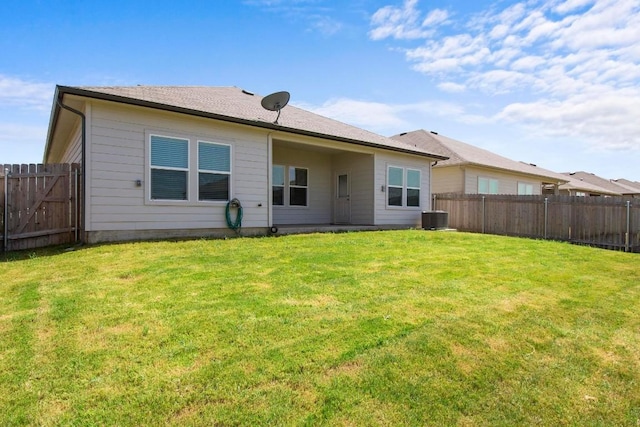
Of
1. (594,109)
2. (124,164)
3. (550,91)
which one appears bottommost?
(124,164)

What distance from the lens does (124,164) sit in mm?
7766

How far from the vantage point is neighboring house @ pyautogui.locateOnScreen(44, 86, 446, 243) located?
24.7ft

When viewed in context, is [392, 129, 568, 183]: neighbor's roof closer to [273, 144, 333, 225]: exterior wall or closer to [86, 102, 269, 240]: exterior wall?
[273, 144, 333, 225]: exterior wall

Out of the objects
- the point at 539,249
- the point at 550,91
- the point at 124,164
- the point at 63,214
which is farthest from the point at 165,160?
the point at 550,91

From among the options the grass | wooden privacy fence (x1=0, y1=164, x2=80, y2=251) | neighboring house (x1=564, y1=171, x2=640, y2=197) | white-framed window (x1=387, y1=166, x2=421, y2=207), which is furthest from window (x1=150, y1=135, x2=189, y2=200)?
neighboring house (x1=564, y1=171, x2=640, y2=197)

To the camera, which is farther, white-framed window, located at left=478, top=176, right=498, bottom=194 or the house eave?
white-framed window, located at left=478, top=176, right=498, bottom=194

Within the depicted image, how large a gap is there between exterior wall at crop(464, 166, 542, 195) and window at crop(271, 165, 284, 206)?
10236 mm

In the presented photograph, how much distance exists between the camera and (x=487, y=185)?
64.5 ft

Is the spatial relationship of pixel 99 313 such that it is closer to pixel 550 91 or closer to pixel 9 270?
pixel 9 270

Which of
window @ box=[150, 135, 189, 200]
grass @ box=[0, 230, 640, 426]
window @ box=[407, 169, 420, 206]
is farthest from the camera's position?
window @ box=[407, 169, 420, 206]

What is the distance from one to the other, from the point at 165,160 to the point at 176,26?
15.1ft

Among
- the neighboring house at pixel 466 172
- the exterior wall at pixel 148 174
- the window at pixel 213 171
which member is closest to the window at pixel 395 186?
the exterior wall at pixel 148 174

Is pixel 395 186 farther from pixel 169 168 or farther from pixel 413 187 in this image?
pixel 169 168

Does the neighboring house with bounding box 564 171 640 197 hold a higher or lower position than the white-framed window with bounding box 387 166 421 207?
higher
